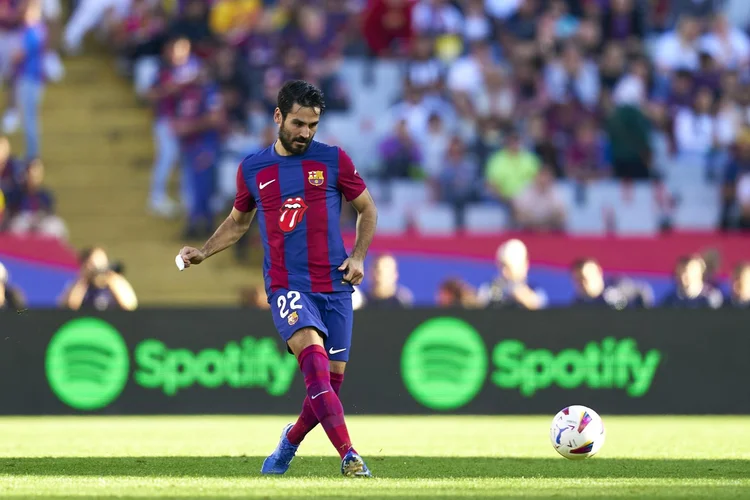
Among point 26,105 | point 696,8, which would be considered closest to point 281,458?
point 26,105

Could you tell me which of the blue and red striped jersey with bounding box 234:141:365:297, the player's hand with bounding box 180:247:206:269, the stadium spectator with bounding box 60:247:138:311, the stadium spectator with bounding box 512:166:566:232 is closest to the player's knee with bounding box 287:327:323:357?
the blue and red striped jersey with bounding box 234:141:365:297

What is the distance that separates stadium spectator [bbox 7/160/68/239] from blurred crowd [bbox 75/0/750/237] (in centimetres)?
182

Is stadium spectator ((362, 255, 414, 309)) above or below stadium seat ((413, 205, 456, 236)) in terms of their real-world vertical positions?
below

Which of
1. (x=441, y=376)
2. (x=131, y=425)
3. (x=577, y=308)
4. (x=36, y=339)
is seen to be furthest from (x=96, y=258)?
(x=577, y=308)

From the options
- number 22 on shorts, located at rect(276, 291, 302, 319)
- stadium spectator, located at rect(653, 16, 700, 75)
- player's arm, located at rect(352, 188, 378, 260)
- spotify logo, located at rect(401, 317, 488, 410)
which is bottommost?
spotify logo, located at rect(401, 317, 488, 410)

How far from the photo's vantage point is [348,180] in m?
8.64

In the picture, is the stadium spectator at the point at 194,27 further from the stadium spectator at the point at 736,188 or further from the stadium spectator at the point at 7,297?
the stadium spectator at the point at 736,188

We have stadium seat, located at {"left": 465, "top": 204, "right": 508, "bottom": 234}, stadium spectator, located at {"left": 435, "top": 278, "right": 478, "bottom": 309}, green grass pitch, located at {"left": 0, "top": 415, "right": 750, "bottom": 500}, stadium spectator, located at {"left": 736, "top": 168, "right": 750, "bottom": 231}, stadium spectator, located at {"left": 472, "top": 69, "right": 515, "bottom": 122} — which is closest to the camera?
green grass pitch, located at {"left": 0, "top": 415, "right": 750, "bottom": 500}

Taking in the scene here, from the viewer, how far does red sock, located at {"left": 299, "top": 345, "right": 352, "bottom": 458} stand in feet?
26.8

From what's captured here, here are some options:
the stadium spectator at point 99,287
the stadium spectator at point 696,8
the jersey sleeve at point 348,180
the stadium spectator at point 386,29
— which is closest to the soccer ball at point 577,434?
the jersey sleeve at point 348,180

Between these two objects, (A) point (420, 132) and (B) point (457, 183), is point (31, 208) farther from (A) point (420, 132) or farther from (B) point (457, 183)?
(B) point (457, 183)

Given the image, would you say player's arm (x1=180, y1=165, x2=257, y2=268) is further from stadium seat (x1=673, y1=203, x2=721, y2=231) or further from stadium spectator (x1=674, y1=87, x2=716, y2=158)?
stadium spectator (x1=674, y1=87, x2=716, y2=158)

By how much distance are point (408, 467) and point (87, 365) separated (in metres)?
6.45

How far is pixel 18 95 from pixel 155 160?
209cm
